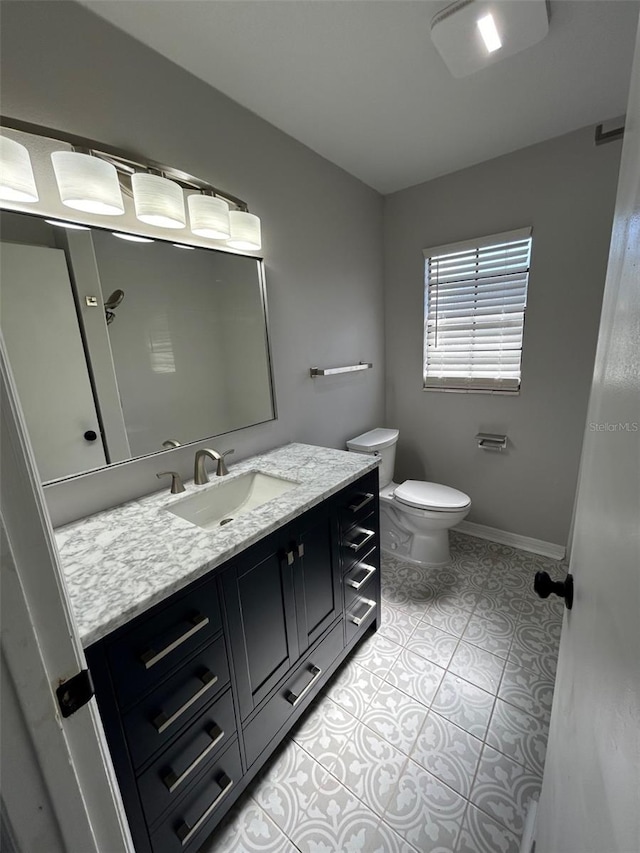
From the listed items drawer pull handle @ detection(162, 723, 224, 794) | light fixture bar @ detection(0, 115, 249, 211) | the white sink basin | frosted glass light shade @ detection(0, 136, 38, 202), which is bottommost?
drawer pull handle @ detection(162, 723, 224, 794)

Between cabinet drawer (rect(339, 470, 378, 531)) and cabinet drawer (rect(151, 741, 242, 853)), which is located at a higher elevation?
cabinet drawer (rect(339, 470, 378, 531))

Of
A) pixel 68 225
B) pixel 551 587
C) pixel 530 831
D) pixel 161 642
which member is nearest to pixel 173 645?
pixel 161 642

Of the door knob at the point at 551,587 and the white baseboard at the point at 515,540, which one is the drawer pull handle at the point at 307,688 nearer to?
the door knob at the point at 551,587

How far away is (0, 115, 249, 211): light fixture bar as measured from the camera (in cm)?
95

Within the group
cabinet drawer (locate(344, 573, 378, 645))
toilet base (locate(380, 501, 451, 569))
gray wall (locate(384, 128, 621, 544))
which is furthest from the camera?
toilet base (locate(380, 501, 451, 569))

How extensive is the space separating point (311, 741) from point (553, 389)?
218 cm

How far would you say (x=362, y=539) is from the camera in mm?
1553

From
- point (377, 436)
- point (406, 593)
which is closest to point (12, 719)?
point (406, 593)

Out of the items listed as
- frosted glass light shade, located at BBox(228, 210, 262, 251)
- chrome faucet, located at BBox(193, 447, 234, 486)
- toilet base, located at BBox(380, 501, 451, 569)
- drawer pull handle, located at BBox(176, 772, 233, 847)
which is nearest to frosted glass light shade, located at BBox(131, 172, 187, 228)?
frosted glass light shade, located at BBox(228, 210, 262, 251)

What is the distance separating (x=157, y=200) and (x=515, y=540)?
9.10 ft

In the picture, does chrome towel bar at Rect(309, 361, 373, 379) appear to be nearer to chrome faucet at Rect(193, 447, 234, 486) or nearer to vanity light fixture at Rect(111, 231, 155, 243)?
chrome faucet at Rect(193, 447, 234, 486)

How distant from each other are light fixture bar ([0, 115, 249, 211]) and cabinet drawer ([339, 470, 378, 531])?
4.29ft

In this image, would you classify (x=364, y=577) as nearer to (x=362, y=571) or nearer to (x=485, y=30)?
(x=362, y=571)

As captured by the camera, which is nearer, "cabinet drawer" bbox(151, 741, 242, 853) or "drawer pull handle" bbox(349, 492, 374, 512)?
"cabinet drawer" bbox(151, 741, 242, 853)
